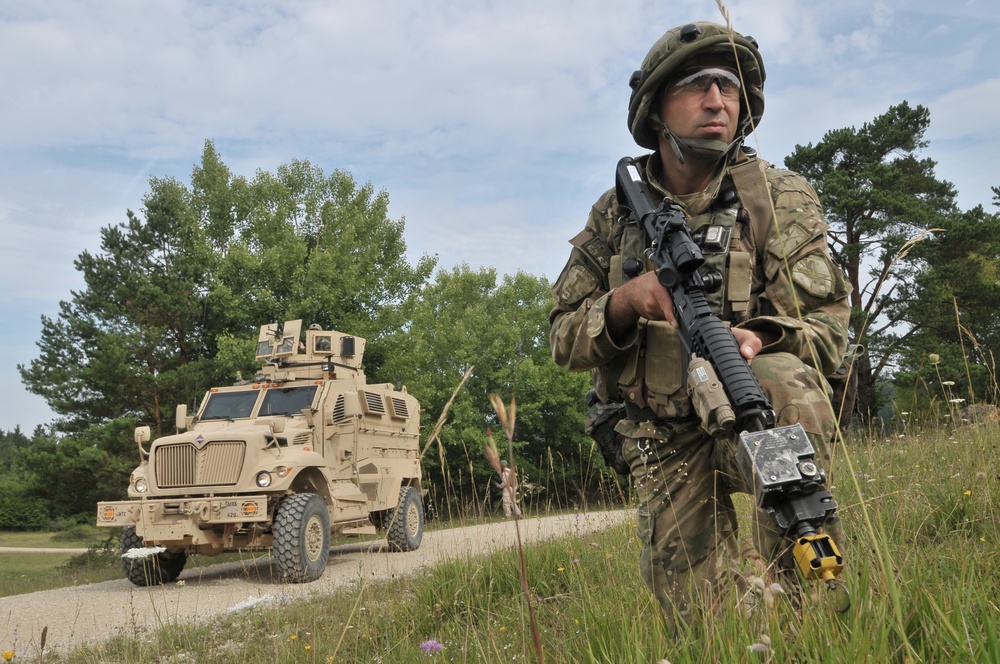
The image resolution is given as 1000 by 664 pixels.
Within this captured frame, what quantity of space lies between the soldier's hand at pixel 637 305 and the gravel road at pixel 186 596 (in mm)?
2239

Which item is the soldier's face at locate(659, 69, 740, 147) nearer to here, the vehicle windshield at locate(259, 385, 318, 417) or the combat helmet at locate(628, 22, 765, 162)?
the combat helmet at locate(628, 22, 765, 162)

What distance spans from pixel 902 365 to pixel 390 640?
18895 mm

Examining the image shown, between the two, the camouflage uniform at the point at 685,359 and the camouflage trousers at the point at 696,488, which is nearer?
the camouflage trousers at the point at 696,488

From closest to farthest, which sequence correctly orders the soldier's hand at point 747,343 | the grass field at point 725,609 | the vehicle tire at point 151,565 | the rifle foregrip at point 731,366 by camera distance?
the grass field at point 725,609, the rifle foregrip at point 731,366, the soldier's hand at point 747,343, the vehicle tire at point 151,565

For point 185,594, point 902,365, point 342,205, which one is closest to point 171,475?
point 185,594

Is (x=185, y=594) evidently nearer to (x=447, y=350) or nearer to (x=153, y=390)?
(x=153, y=390)

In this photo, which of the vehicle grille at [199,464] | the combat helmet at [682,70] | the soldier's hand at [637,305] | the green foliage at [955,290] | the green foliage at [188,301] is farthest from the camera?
the green foliage at [188,301]

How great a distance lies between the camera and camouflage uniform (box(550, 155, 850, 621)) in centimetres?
212

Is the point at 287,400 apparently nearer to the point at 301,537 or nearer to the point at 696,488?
the point at 301,537

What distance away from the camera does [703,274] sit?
85.7 inches

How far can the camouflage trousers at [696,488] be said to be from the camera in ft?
6.56

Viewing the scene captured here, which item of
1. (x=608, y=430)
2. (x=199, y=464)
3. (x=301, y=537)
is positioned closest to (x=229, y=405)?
(x=199, y=464)

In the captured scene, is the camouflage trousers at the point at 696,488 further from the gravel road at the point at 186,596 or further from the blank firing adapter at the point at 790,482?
the gravel road at the point at 186,596

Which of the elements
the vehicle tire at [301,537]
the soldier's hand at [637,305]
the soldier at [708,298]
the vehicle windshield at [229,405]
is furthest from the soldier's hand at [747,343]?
the vehicle windshield at [229,405]
